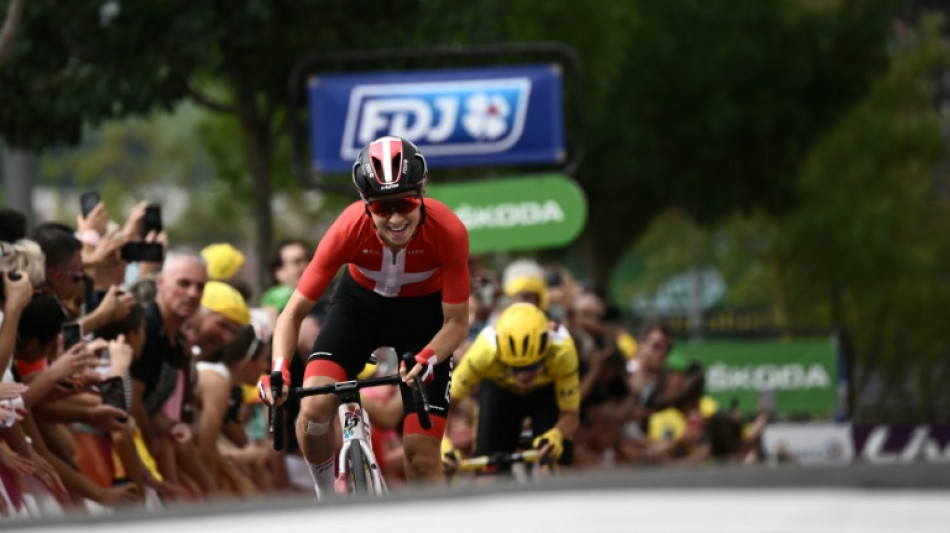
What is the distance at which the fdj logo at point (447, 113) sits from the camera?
16.5 meters

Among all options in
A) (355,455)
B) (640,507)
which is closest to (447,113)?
(355,455)

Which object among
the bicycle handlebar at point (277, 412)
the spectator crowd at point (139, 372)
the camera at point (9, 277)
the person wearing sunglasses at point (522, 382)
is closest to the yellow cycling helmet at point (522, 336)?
the person wearing sunglasses at point (522, 382)

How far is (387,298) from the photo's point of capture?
912 centimetres

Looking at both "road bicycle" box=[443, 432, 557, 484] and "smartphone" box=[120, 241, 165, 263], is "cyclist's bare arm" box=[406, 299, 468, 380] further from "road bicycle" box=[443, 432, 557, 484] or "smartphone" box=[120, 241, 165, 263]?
"road bicycle" box=[443, 432, 557, 484]

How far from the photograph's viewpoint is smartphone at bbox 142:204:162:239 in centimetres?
1027

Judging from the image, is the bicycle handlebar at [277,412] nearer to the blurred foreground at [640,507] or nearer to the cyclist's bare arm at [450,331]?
the cyclist's bare arm at [450,331]

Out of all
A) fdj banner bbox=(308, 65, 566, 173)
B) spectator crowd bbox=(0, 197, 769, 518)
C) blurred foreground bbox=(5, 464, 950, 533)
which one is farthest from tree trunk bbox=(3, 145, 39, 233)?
blurred foreground bbox=(5, 464, 950, 533)

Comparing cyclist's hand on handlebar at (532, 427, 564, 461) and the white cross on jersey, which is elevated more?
the white cross on jersey

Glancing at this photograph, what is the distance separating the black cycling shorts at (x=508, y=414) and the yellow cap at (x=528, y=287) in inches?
27.3

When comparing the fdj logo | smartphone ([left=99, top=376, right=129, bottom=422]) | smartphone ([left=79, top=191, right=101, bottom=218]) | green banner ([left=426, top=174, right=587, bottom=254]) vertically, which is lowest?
smartphone ([left=99, top=376, right=129, bottom=422])

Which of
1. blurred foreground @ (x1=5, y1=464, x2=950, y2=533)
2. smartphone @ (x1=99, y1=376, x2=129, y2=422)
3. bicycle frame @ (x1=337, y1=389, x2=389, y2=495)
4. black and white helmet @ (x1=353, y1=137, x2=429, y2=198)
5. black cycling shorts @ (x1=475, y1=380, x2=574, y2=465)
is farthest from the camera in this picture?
Answer: black cycling shorts @ (x1=475, y1=380, x2=574, y2=465)

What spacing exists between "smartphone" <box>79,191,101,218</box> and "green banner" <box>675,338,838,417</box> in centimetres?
1987

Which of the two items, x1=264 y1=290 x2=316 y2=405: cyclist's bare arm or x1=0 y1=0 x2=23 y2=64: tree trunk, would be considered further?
x1=0 y1=0 x2=23 y2=64: tree trunk

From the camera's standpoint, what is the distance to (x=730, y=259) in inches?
2269
